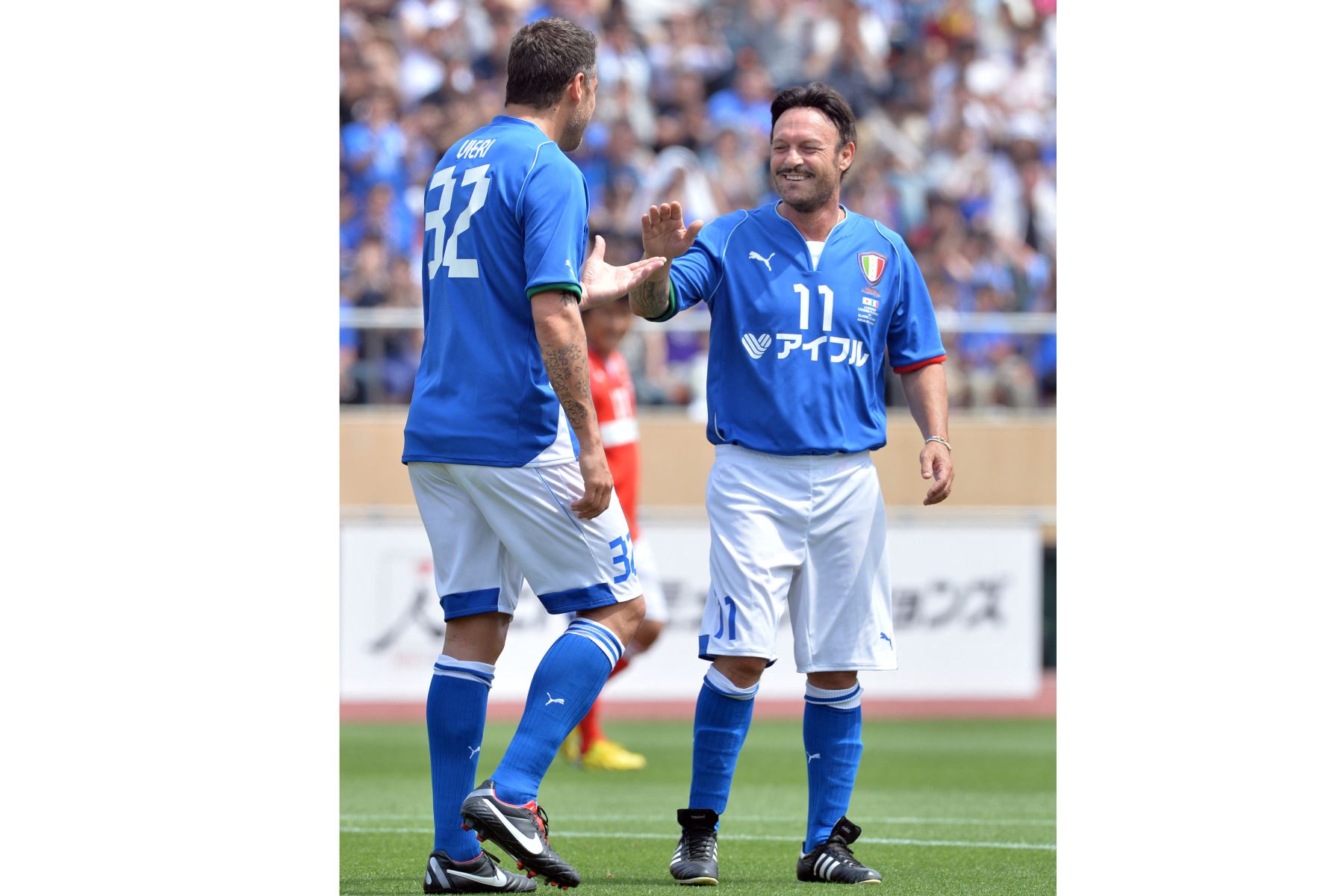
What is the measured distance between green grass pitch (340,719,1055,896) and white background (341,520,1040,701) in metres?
0.51

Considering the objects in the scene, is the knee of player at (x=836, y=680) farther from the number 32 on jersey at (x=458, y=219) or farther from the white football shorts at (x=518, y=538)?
the number 32 on jersey at (x=458, y=219)

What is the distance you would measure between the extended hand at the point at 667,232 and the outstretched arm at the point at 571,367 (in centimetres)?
59

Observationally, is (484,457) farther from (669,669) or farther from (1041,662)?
(1041,662)

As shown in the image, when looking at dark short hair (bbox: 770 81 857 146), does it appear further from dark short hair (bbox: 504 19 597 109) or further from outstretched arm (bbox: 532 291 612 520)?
outstretched arm (bbox: 532 291 612 520)

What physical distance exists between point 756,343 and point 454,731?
1635 mm

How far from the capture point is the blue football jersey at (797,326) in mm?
5398

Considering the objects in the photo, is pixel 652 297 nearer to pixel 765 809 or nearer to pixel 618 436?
pixel 765 809

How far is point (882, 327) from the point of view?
5.58 meters

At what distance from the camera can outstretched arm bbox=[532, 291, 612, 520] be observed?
451cm

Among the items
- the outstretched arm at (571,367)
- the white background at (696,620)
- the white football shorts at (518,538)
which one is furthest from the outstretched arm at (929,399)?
the white background at (696,620)

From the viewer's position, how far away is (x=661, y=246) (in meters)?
5.11

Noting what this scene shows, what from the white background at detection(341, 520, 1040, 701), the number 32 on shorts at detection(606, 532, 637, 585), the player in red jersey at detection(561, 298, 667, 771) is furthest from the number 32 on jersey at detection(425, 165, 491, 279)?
the white background at detection(341, 520, 1040, 701)

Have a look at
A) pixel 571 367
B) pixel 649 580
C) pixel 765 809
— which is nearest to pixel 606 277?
pixel 571 367

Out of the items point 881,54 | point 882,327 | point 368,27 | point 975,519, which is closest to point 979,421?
point 975,519
